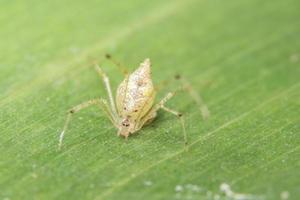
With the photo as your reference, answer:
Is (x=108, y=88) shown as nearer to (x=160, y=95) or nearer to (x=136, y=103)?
(x=136, y=103)

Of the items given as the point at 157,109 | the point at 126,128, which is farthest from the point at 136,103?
the point at 126,128

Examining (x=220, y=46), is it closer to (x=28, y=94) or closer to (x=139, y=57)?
(x=139, y=57)

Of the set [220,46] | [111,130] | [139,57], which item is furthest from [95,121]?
[220,46]

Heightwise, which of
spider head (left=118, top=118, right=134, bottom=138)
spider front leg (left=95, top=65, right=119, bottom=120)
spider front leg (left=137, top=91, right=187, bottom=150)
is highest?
spider front leg (left=95, top=65, right=119, bottom=120)

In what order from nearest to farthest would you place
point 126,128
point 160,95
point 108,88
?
point 126,128 < point 108,88 < point 160,95

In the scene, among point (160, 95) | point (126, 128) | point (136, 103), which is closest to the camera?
point (126, 128)

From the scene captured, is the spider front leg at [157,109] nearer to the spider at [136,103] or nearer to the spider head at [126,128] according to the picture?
the spider at [136,103]

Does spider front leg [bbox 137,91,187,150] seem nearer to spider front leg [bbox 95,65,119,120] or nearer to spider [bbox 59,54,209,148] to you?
spider [bbox 59,54,209,148]

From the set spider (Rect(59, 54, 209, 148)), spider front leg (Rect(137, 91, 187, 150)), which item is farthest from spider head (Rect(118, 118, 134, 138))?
spider front leg (Rect(137, 91, 187, 150))
